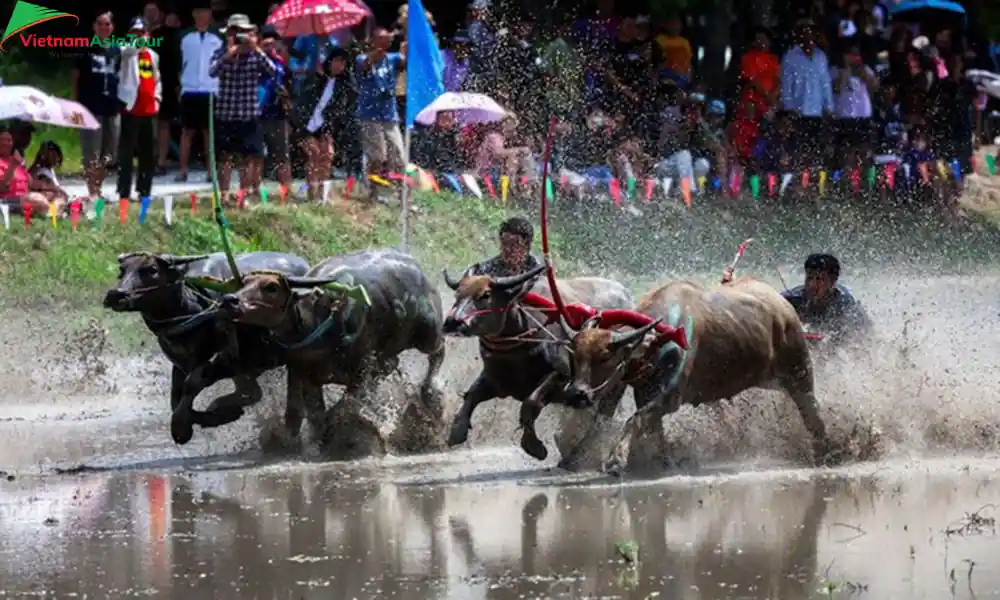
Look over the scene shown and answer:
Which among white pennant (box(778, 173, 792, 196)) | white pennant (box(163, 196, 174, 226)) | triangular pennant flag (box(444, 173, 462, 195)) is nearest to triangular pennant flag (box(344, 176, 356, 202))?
triangular pennant flag (box(444, 173, 462, 195))

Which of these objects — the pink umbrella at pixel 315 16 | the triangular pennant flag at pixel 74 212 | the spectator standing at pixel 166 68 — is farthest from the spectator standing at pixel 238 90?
the triangular pennant flag at pixel 74 212

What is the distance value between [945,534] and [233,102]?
1131cm

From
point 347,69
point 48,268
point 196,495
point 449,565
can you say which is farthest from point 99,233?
point 449,565

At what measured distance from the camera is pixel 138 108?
2094cm

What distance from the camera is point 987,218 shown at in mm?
26781

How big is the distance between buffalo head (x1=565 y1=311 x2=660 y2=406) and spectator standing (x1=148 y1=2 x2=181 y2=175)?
10573 mm

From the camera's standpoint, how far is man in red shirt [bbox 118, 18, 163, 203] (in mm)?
20906

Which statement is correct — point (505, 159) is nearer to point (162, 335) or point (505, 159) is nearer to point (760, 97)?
point (760, 97)

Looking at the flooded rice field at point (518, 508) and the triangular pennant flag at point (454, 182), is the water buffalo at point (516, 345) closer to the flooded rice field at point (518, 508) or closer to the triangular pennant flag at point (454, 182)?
the flooded rice field at point (518, 508)

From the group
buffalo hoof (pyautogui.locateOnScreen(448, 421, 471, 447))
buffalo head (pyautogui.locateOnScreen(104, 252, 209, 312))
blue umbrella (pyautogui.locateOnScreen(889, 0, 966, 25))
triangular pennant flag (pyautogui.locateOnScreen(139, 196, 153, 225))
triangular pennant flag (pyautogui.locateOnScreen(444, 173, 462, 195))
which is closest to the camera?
buffalo hoof (pyautogui.locateOnScreen(448, 421, 471, 447))

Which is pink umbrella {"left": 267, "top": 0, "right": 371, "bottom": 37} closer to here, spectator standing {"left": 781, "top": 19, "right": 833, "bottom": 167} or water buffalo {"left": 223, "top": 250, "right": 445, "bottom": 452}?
spectator standing {"left": 781, "top": 19, "right": 833, "bottom": 167}

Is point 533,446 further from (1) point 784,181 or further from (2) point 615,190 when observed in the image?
(1) point 784,181

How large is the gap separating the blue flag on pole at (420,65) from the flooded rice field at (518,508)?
15.6 ft

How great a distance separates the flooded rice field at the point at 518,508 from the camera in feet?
33.2
